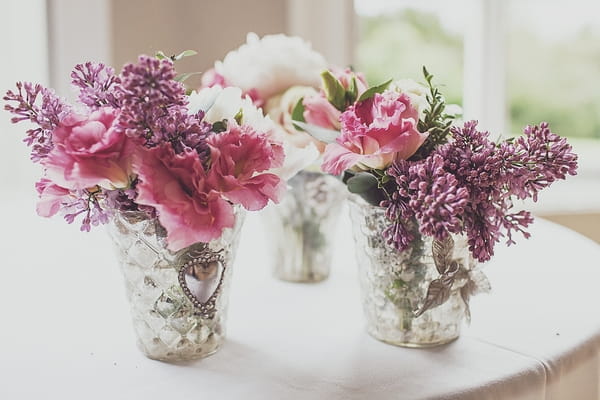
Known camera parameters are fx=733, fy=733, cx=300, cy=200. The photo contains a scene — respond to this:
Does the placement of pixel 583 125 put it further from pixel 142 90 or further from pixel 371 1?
pixel 142 90

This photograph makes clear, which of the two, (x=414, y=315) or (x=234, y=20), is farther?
(x=234, y=20)

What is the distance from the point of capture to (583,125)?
2.59 meters

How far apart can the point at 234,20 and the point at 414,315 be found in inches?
45.3

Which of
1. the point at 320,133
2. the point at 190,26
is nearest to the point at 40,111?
the point at 320,133

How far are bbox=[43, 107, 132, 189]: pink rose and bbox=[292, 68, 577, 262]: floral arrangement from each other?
0.22 meters

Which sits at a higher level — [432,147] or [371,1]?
[371,1]

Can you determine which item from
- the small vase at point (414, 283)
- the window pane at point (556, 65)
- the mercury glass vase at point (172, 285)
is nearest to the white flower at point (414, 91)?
the small vase at point (414, 283)

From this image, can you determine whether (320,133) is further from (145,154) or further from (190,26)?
(190,26)

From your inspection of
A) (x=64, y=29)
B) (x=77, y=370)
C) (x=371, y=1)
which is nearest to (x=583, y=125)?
(x=371, y=1)

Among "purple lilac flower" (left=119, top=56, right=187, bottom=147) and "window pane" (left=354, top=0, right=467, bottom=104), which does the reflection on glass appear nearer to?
"purple lilac flower" (left=119, top=56, right=187, bottom=147)

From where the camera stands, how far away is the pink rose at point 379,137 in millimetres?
724

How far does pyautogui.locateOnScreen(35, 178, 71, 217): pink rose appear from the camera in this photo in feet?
2.21

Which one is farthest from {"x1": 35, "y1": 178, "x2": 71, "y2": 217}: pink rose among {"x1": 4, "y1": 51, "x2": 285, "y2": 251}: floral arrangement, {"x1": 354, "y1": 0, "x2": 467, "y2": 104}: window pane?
{"x1": 354, "y1": 0, "x2": 467, "y2": 104}: window pane

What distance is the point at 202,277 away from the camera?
28.7 inches
